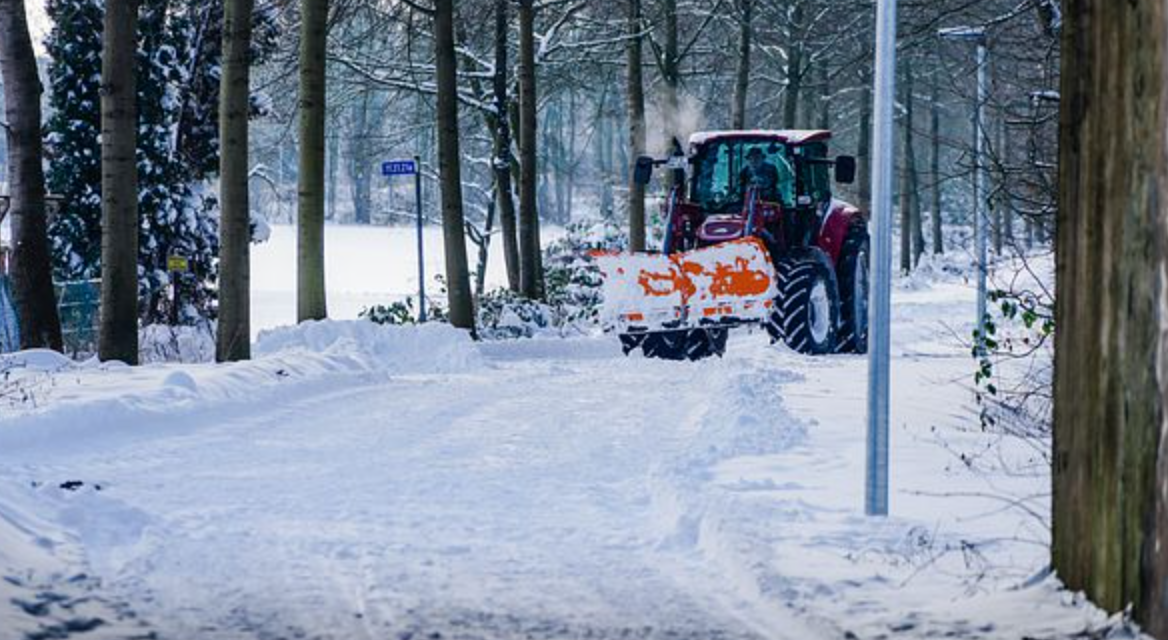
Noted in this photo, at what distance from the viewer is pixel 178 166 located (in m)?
26.8

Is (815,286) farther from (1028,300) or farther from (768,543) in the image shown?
(768,543)

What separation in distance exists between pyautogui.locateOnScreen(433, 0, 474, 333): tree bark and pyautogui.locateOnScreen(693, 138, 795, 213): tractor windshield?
5166 mm

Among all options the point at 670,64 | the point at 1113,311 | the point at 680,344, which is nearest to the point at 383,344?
the point at 680,344

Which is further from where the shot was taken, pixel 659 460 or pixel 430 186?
pixel 430 186

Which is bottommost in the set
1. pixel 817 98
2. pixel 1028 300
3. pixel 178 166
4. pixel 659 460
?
pixel 659 460

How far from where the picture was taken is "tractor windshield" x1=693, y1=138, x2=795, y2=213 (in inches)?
774

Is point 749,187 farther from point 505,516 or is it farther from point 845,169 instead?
point 505,516

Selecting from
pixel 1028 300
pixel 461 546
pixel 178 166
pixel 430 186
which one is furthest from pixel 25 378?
pixel 430 186

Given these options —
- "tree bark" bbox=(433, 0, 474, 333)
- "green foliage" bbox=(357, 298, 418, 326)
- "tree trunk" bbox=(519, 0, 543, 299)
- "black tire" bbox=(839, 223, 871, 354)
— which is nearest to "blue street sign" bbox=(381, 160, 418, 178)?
"tree bark" bbox=(433, 0, 474, 333)

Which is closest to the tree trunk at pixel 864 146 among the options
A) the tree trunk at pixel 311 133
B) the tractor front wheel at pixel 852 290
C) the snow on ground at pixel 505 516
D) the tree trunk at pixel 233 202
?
the tractor front wheel at pixel 852 290

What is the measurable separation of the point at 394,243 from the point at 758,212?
195 ft

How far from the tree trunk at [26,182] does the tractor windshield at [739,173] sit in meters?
8.17

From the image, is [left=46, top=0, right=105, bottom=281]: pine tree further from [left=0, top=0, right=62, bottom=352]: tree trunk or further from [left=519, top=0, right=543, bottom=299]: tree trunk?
[left=0, top=0, right=62, bottom=352]: tree trunk

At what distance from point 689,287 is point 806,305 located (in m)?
1.46
